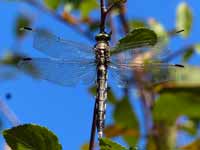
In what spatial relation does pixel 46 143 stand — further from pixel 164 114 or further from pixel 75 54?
pixel 164 114

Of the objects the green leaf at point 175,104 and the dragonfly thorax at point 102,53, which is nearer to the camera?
the dragonfly thorax at point 102,53

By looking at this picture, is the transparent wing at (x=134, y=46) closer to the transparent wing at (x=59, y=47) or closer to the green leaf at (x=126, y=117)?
the transparent wing at (x=59, y=47)

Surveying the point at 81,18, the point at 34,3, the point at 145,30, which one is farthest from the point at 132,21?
the point at 145,30

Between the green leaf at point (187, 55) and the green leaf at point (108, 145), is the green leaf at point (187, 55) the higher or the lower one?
the higher one

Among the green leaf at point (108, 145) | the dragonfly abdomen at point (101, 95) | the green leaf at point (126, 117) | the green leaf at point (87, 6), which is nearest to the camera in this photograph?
the green leaf at point (108, 145)

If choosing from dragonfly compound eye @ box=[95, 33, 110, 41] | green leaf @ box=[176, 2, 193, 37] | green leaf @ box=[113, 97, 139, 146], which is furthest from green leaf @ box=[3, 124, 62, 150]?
green leaf @ box=[176, 2, 193, 37]

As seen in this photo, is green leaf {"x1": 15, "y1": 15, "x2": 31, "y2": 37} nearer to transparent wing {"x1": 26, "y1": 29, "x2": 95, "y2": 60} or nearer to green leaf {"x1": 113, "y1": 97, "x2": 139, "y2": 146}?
green leaf {"x1": 113, "y1": 97, "x2": 139, "y2": 146}

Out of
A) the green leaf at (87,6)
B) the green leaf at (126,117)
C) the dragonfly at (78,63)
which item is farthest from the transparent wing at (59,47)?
the green leaf at (87,6)
